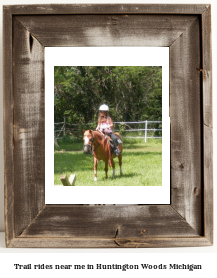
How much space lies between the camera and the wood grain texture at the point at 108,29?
1.10 metres

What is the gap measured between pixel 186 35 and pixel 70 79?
422 millimetres

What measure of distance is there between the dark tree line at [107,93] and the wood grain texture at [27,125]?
7cm

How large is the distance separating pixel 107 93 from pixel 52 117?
0.69ft

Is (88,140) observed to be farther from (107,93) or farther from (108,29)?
(108,29)

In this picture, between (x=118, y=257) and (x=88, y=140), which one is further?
(x=88, y=140)

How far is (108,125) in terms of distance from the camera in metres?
1.15

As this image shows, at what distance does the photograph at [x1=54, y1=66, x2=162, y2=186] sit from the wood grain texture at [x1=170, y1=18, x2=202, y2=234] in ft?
0.21

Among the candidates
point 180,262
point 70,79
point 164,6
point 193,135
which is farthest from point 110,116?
point 180,262

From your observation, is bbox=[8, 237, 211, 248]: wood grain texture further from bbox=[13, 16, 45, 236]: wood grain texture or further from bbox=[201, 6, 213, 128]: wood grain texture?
bbox=[201, 6, 213, 128]: wood grain texture

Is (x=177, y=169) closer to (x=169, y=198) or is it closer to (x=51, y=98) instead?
(x=169, y=198)

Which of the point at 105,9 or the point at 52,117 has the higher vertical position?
the point at 105,9

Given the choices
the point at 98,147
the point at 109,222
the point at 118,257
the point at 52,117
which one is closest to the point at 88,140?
Result: the point at 98,147

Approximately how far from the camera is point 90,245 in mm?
1081

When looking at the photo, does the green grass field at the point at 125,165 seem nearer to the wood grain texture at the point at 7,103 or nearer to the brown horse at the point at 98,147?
the brown horse at the point at 98,147
